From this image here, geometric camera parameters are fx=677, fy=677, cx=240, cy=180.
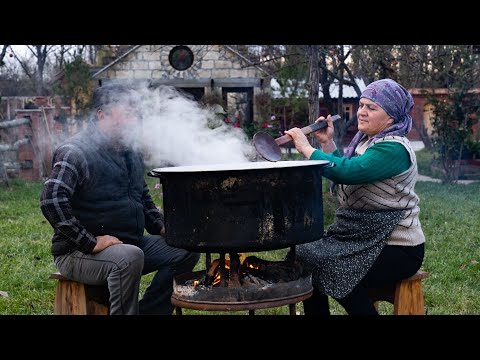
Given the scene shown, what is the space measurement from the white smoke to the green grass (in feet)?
4.26

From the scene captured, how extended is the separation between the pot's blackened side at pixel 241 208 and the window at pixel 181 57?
16.2 metres

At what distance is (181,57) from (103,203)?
1585 centimetres

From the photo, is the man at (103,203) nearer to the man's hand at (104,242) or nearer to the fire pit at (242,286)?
the man's hand at (104,242)

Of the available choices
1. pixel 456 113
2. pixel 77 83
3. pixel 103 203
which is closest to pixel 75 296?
pixel 103 203

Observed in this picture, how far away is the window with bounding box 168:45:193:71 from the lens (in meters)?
19.3

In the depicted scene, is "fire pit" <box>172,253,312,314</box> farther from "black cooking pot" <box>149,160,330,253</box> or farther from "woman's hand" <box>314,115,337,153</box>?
"woman's hand" <box>314,115,337,153</box>

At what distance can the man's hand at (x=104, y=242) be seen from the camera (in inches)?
148

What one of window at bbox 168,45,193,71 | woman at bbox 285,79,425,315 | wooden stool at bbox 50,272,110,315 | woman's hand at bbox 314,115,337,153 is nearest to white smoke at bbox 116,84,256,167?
woman's hand at bbox 314,115,337,153

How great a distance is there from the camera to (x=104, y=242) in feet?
12.4

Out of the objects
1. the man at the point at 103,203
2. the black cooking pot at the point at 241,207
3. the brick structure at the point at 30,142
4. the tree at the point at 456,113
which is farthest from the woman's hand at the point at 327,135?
the tree at the point at 456,113
